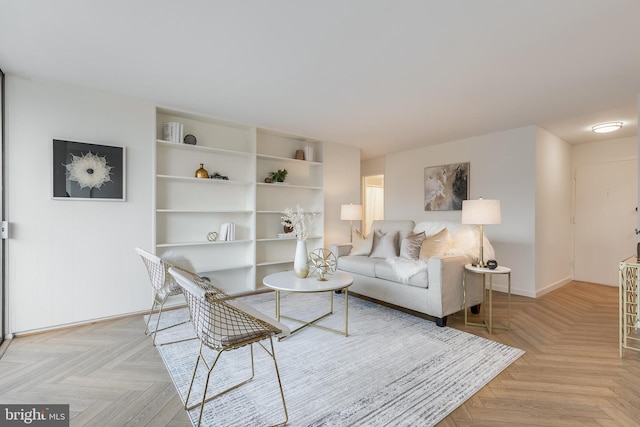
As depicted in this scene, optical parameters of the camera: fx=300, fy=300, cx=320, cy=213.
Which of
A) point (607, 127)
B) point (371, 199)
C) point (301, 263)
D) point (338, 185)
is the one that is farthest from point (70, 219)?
point (607, 127)

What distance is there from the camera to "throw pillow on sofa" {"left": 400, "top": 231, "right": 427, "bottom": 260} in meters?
3.51

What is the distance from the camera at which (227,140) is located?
420 centimetres

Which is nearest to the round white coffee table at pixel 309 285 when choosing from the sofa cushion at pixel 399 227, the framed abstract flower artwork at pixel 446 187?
the sofa cushion at pixel 399 227

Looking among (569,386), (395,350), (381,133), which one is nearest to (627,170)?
(381,133)

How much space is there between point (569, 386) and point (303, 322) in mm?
2106

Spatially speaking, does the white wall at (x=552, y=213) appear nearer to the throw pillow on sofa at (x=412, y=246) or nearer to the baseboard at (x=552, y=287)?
the baseboard at (x=552, y=287)

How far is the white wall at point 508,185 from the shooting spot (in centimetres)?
407

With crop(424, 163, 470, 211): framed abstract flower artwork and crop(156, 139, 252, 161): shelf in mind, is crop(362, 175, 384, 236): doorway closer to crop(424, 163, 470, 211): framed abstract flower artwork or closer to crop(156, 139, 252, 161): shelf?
crop(424, 163, 470, 211): framed abstract flower artwork

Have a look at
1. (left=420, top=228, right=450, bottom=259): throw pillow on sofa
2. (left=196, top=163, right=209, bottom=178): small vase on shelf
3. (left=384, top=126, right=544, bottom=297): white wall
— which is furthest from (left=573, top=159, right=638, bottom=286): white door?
(left=196, top=163, right=209, bottom=178): small vase on shelf

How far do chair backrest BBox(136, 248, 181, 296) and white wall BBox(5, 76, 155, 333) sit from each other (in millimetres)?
776

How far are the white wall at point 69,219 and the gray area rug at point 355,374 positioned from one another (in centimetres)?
93

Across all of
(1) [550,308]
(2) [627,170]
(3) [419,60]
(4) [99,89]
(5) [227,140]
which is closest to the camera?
(3) [419,60]

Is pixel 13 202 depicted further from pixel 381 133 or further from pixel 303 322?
pixel 381 133

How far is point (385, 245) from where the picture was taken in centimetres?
393
